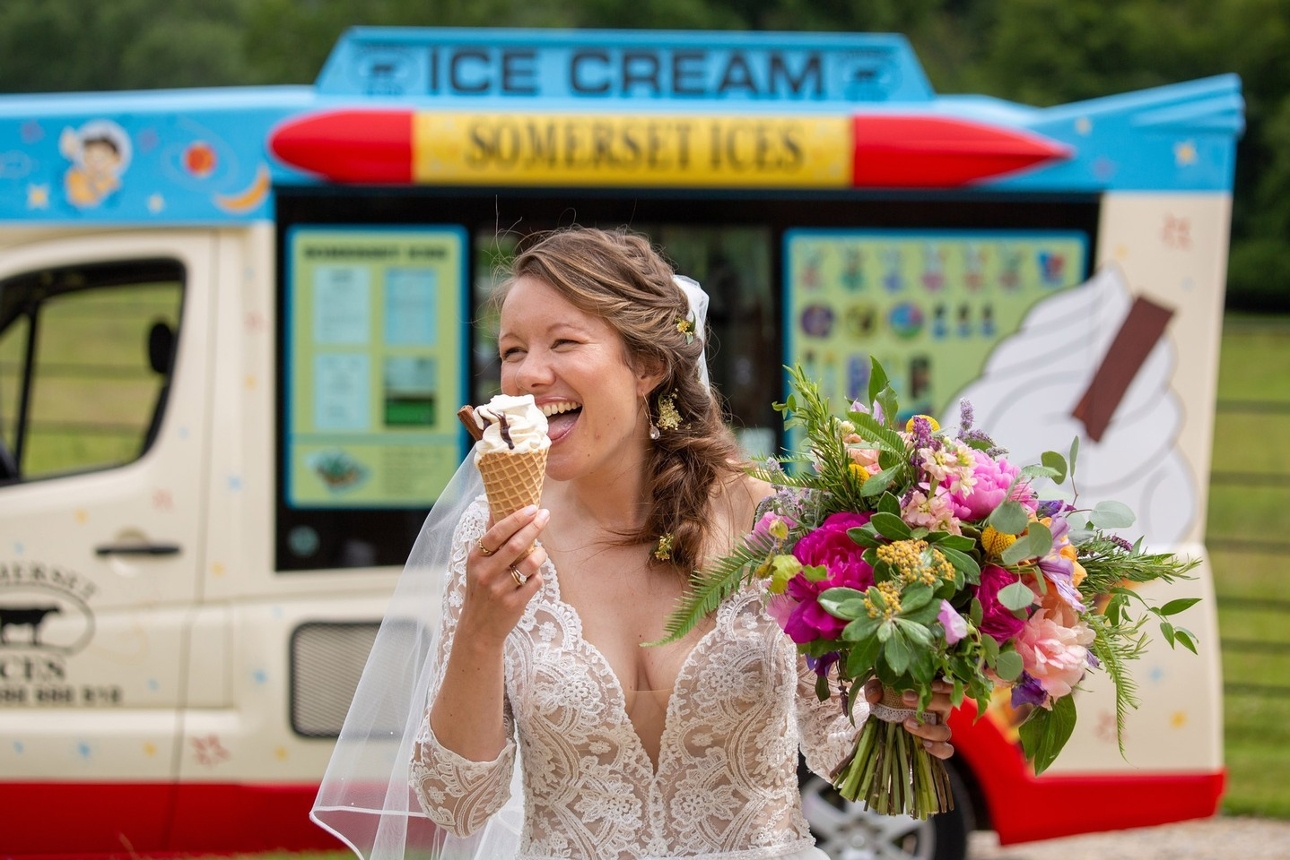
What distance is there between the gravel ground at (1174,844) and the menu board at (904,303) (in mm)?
2138

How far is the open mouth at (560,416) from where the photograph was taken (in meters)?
2.22

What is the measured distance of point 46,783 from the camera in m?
4.50

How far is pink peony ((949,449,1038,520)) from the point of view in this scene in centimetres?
207

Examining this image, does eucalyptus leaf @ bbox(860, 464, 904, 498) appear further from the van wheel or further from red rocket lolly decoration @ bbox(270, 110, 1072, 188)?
the van wheel

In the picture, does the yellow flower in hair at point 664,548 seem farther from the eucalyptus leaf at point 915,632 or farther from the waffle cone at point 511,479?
the eucalyptus leaf at point 915,632

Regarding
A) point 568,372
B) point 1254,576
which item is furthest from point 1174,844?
point 1254,576

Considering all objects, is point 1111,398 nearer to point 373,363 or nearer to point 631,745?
point 373,363

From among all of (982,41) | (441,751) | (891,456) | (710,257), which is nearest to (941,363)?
(710,257)

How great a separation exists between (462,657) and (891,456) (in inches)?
28.9

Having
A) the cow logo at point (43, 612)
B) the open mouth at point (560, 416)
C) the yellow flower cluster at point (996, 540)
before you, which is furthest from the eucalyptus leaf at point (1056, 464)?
the cow logo at point (43, 612)

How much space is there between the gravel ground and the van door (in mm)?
3183

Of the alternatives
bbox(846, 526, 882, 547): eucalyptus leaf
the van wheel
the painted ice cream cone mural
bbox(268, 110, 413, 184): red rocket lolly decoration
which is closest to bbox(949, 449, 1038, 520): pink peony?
bbox(846, 526, 882, 547): eucalyptus leaf

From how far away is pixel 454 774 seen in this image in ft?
7.13

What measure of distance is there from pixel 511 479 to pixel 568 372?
0.26m
